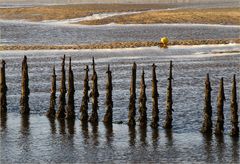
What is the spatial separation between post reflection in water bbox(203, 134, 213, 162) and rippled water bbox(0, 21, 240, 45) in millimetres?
70194

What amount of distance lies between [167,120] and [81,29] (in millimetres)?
95366

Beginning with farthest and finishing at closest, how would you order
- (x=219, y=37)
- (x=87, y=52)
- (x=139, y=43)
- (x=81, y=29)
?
(x=81, y=29), (x=219, y=37), (x=139, y=43), (x=87, y=52)

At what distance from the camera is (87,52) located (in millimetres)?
104750

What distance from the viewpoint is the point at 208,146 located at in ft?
→ 162

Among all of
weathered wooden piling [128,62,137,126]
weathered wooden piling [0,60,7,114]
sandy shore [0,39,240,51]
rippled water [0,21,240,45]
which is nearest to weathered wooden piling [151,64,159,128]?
weathered wooden piling [128,62,137,126]

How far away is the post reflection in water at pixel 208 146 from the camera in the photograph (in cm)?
4701

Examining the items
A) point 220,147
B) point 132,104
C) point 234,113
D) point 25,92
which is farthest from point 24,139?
point 234,113

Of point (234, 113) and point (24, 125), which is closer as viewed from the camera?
point (234, 113)

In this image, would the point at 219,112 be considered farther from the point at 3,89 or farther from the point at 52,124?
the point at 3,89

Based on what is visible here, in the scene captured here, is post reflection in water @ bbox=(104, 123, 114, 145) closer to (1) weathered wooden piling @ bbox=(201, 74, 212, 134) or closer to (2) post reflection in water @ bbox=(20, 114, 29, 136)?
(2) post reflection in water @ bbox=(20, 114, 29, 136)

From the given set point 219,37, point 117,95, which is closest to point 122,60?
point 117,95

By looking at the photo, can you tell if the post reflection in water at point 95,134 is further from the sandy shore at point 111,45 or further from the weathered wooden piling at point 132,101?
the sandy shore at point 111,45

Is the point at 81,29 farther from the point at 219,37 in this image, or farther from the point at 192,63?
the point at 192,63

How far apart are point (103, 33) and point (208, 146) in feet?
293
